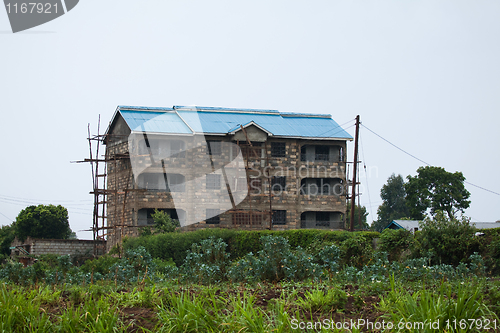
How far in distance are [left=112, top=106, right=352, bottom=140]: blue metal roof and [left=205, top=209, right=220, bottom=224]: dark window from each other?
6.33 meters

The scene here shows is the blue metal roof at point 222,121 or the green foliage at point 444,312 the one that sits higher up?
the blue metal roof at point 222,121

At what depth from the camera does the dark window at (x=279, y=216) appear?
41594 millimetres

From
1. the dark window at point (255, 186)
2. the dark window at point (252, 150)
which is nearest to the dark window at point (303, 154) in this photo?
the dark window at point (252, 150)

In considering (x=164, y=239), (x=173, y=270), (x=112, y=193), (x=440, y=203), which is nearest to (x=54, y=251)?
(x=112, y=193)

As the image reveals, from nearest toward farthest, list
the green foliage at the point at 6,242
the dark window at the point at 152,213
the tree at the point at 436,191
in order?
the dark window at the point at 152,213
the green foliage at the point at 6,242
the tree at the point at 436,191

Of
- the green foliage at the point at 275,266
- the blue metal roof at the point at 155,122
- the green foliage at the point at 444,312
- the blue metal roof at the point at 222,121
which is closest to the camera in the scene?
the green foliage at the point at 444,312

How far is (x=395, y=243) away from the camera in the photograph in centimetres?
2439

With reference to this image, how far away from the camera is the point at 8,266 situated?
13.5 metres

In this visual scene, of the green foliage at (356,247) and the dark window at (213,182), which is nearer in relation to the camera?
the green foliage at (356,247)

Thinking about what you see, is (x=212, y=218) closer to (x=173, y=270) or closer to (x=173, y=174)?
(x=173, y=174)

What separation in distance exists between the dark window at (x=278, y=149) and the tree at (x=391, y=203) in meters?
35.6

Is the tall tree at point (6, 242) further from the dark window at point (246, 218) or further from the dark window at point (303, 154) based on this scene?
the dark window at point (303, 154)

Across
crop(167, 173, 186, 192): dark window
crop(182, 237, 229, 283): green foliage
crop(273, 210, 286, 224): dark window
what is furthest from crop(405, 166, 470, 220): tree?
crop(182, 237, 229, 283): green foliage

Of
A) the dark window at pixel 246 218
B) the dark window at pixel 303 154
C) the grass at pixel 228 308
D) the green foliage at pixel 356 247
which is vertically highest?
the dark window at pixel 303 154
